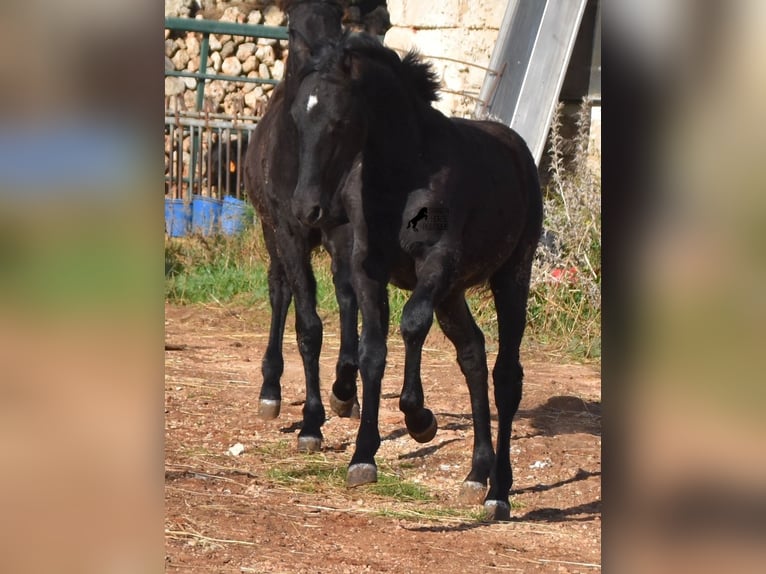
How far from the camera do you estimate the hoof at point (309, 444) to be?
6125 millimetres

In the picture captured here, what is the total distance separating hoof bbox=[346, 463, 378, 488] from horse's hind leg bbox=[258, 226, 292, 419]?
6.26 ft

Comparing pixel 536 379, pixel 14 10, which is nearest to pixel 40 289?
pixel 14 10

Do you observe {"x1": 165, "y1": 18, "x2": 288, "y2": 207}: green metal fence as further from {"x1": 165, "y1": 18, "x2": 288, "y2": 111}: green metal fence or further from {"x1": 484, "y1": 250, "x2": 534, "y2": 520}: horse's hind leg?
{"x1": 484, "y1": 250, "x2": 534, "y2": 520}: horse's hind leg

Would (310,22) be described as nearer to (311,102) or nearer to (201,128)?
(311,102)

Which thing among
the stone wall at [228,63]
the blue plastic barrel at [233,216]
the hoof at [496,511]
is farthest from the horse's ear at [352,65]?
the stone wall at [228,63]

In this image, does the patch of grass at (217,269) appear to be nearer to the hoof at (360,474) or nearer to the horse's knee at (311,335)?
the horse's knee at (311,335)

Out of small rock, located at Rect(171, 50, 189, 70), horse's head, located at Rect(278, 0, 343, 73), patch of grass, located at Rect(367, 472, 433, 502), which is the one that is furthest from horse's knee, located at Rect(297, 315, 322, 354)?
small rock, located at Rect(171, 50, 189, 70)

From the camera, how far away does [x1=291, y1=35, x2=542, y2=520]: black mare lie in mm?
4797

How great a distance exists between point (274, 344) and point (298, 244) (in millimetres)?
1034

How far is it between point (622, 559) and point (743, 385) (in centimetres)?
25

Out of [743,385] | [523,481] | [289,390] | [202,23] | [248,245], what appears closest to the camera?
[743,385]

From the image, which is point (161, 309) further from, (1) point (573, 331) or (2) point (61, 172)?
(1) point (573, 331)

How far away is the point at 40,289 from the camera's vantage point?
1.17 meters

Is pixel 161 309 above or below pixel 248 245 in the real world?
above
